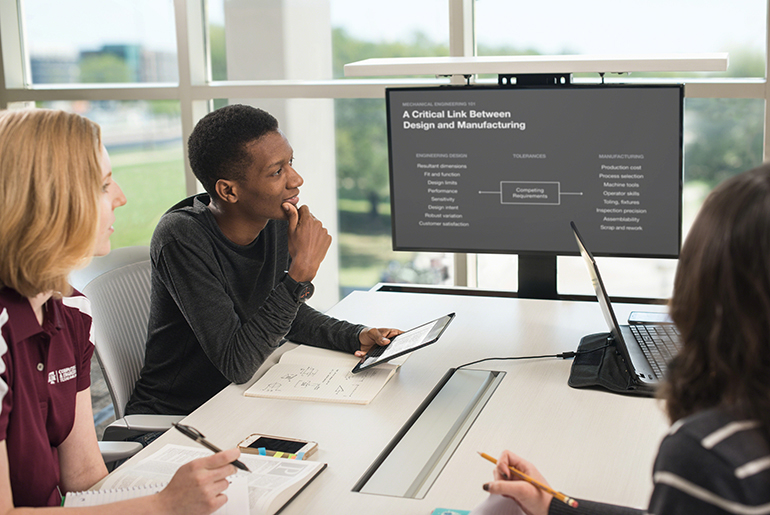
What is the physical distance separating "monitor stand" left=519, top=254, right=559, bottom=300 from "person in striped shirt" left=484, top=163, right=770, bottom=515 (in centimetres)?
135

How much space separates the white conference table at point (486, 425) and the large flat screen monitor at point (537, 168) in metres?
0.24

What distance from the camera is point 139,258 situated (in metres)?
1.92

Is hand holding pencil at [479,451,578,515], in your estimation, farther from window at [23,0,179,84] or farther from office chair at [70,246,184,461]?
window at [23,0,179,84]

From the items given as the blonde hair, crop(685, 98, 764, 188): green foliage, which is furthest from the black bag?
crop(685, 98, 764, 188): green foliage

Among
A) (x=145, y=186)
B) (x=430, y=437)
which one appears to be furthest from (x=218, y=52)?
(x=430, y=437)

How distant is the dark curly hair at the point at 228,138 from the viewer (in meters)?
1.72

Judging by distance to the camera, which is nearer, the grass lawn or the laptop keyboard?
the laptop keyboard

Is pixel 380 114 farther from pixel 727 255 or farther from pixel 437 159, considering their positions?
pixel 727 255

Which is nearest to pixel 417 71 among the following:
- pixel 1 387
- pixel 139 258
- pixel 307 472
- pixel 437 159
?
pixel 437 159

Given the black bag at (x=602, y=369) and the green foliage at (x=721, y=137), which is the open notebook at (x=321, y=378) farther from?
the green foliage at (x=721, y=137)

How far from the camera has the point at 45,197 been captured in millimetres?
976

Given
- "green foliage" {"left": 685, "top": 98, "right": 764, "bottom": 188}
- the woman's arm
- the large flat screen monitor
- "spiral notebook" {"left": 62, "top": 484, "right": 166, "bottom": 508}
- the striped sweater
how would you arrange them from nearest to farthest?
the striped sweater, "spiral notebook" {"left": 62, "top": 484, "right": 166, "bottom": 508}, the woman's arm, the large flat screen monitor, "green foliage" {"left": 685, "top": 98, "right": 764, "bottom": 188}

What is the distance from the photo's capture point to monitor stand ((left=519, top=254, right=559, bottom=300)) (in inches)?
81.4

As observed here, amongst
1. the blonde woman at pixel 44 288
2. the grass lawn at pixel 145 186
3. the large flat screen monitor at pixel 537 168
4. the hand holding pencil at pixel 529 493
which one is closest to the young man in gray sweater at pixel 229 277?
the large flat screen monitor at pixel 537 168
